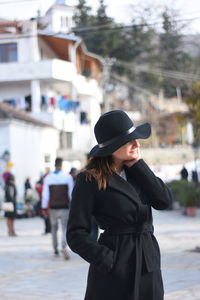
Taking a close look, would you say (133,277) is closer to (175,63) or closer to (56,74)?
(56,74)

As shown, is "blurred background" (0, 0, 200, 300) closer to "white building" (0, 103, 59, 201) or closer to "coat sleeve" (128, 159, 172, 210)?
"white building" (0, 103, 59, 201)

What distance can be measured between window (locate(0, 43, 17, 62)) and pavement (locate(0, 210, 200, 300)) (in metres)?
28.6

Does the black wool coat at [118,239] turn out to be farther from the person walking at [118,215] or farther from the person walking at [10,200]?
the person walking at [10,200]

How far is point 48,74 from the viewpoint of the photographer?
146 ft

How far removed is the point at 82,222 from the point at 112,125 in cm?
60

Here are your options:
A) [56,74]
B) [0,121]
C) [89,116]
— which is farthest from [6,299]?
[89,116]

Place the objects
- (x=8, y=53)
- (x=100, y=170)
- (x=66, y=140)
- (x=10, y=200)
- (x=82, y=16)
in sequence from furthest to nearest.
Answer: (x=82, y=16) → (x=66, y=140) → (x=8, y=53) → (x=10, y=200) → (x=100, y=170)

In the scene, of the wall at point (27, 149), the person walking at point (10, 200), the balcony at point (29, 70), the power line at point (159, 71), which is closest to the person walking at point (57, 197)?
the person walking at point (10, 200)

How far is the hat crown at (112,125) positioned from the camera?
4145mm

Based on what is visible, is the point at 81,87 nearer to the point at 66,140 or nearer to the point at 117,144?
the point at 66,140

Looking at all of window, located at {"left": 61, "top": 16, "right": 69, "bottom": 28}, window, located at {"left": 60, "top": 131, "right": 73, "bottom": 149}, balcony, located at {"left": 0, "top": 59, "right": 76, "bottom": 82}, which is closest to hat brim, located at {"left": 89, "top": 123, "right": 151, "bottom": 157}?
balcony, located at {"left": 0, "top": 59, "right": 76, "bottom": 82}

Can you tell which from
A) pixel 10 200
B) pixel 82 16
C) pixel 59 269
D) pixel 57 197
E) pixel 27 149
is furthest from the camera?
pixel 82 16

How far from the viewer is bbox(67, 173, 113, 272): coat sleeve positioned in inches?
157

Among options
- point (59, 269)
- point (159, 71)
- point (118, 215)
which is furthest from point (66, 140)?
point (118, 215)
